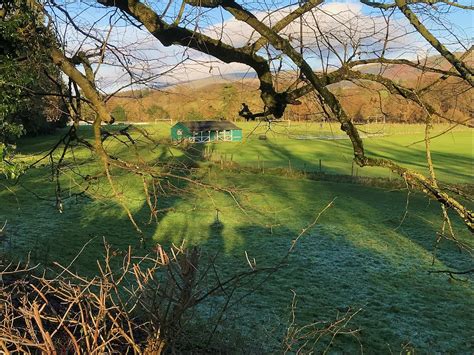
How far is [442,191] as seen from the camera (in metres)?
2.73

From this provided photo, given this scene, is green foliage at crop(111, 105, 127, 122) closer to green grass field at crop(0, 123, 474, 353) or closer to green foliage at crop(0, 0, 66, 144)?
green foliage at crop(0, 0, 66, 144)

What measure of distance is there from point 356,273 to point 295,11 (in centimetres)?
864

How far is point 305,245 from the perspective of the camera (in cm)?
1300

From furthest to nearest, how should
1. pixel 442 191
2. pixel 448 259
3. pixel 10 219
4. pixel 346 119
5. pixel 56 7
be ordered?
pixel 10 219 → pixel 448 259 → pixel 56 7 → pixel 346 119 → pixel 442 191

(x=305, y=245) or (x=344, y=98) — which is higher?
(x=344, y=98)

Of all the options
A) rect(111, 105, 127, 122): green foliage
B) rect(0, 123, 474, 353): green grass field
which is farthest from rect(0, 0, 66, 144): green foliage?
rect(0, 123, 474, 353): green grass field

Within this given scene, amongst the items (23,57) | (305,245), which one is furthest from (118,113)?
(305,245)

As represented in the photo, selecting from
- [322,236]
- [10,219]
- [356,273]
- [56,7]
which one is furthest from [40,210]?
[56,7]

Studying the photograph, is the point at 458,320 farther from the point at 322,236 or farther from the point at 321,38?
the point at 321,38

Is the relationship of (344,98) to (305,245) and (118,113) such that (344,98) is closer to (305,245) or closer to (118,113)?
(118,113)

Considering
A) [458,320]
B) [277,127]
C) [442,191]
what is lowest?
[458,320]

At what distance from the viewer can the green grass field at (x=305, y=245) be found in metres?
7.34

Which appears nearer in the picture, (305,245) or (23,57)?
(23,57)

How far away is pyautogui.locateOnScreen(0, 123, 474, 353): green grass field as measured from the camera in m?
7.34
